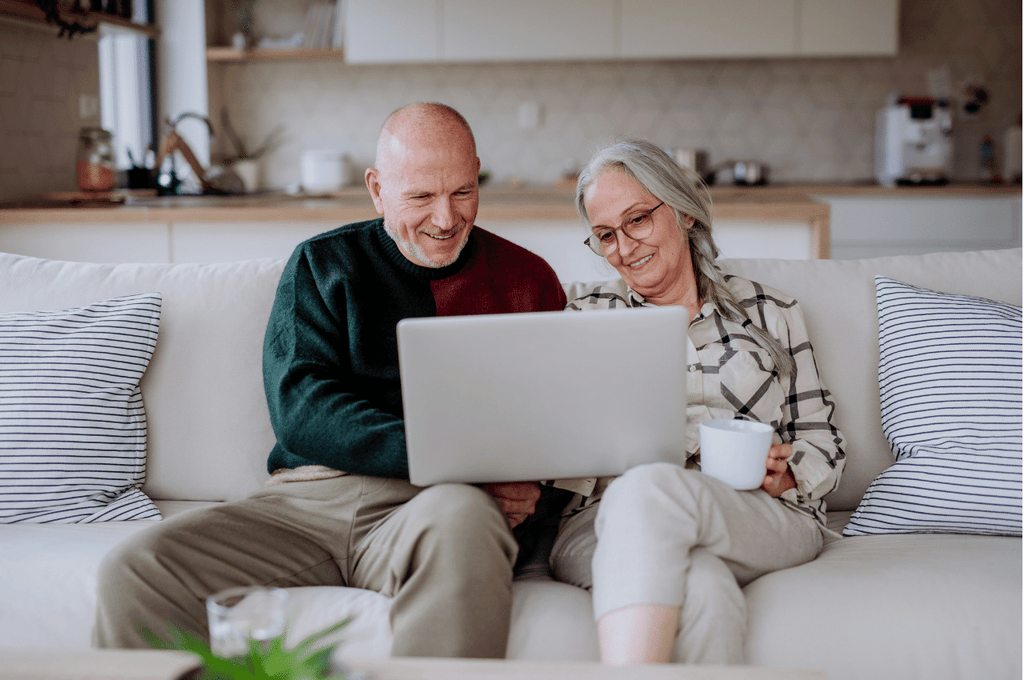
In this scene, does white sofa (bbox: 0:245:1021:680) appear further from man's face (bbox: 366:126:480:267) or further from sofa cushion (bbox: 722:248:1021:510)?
man's face (bbox: 366:126:480:267)

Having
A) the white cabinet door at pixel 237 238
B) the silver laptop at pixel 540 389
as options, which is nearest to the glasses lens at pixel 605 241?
the silver laptop at pixel 540 389

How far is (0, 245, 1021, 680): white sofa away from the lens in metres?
1.26

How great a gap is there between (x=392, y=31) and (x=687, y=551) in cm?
374

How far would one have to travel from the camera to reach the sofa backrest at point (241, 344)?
1750mm

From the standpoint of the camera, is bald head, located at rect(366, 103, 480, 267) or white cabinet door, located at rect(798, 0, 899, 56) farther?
white cabinet door, located at rect(798, 0, 899, 56)

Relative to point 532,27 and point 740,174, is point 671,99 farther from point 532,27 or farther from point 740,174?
point 532,27

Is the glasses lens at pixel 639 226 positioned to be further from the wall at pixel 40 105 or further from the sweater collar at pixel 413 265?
the wall at pixel 40 105

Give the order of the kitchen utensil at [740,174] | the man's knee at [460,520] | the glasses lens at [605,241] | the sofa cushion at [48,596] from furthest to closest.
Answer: the kitchen utensil at [740,174], the glasses lens at [605,241], the sofa cushion at [48,596], the man's knee at [460,520]

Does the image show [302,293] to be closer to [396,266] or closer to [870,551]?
[396,266]

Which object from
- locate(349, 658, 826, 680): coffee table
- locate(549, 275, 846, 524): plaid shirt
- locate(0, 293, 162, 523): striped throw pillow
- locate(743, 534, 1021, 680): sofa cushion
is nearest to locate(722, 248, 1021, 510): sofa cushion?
locate(549, 275, 846, 524): plaid shirt

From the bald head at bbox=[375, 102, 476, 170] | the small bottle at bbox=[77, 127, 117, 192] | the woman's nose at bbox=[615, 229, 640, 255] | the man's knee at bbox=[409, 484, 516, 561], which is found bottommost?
the man's knee at bbox=[409, 484, 516, 561]

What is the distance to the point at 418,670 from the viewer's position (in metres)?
0.88

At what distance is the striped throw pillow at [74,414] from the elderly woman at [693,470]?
850 mm

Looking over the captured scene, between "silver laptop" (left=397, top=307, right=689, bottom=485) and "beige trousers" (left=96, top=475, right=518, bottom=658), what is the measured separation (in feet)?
0.37
